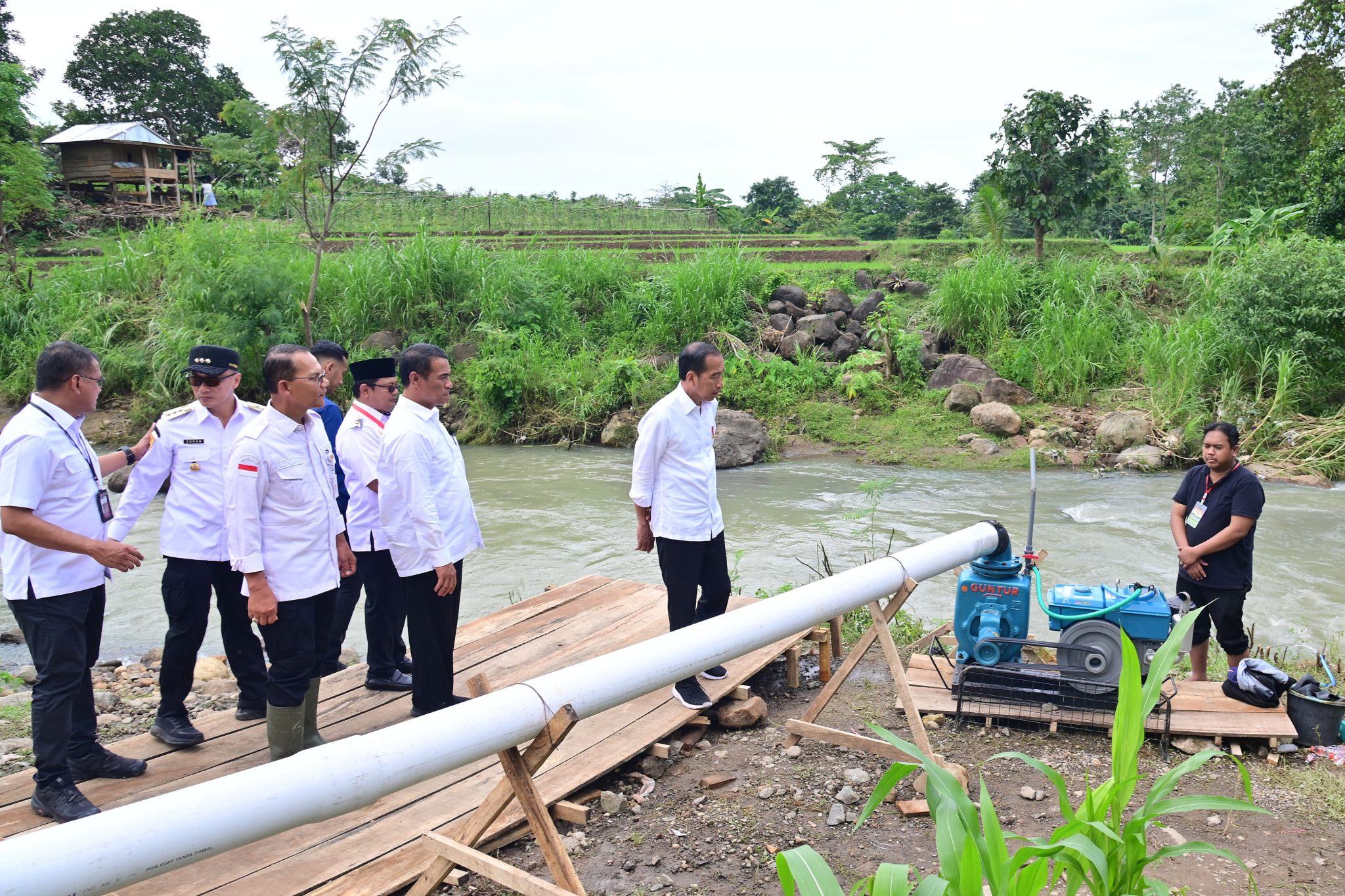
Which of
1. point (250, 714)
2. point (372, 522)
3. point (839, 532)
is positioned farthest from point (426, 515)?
point (839, 532)

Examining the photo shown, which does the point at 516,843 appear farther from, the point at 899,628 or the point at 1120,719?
the point at 899,628

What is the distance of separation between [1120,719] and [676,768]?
2.21m

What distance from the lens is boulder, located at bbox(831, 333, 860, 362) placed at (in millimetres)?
15805

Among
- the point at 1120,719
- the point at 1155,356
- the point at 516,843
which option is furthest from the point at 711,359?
the point at 1155,356

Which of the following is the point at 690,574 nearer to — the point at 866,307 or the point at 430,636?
the point at 430,636

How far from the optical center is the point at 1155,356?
13.6 metres

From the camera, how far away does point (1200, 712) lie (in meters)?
4.49

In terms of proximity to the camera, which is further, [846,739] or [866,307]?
[866,307]

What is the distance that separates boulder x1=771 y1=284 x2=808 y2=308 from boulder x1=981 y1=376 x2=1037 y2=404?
427 cm

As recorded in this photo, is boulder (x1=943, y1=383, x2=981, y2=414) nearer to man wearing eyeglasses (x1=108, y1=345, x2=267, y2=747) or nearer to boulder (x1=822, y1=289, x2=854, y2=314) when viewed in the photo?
boulder (x1=822, y1=289, x2=854, y2=314)

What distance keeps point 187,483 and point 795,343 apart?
12.4 metres

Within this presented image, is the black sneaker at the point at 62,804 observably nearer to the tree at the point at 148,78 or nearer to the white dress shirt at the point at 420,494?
the white dress shirt at the point at 420,494

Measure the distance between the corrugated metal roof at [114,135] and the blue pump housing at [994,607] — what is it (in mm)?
29485

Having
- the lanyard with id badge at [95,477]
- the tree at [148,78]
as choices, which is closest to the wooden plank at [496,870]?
the lanyard with id badge at [95,477]
